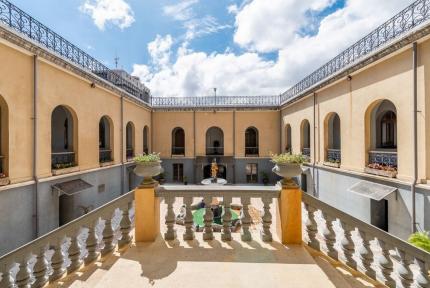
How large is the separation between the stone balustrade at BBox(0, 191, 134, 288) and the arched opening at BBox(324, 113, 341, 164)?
11.8 meters

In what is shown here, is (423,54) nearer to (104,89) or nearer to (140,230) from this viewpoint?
(140,230)

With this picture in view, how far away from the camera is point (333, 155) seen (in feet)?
41.0

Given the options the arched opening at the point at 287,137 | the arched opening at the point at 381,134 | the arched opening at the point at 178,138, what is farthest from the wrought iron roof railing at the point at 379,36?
the arched opening at the point at 178,138

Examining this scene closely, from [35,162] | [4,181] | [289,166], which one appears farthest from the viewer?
[35,162]

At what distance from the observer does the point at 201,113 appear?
68.7ft

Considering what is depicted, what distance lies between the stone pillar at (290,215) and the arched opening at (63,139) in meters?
9.75

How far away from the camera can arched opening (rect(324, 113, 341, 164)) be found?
1248 centimetres

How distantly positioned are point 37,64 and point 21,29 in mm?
1198

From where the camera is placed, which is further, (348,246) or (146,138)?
(146,138)

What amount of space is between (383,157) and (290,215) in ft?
25.9

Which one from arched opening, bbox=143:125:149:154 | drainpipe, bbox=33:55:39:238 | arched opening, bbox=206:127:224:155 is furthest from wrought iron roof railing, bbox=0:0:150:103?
arched opening, bbox=206:127:224:155

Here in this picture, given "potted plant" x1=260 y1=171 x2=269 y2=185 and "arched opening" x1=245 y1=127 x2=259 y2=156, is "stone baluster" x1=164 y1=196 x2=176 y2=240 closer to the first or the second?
"potted plant" x1=260 y1=171 x2=269 y2=185

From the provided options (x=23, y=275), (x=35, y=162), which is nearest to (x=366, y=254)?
(x=23, y=275)

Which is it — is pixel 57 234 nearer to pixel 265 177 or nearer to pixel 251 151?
pixel 265 177
